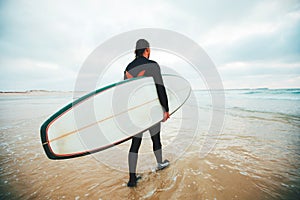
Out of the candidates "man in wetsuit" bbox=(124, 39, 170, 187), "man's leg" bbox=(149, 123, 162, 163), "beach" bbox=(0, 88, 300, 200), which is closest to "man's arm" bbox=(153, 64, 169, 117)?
"man in wetsuit" bbox=(124, 39, 170, 187)

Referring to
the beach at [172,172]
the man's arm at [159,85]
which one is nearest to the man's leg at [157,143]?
the beach at [172,172]

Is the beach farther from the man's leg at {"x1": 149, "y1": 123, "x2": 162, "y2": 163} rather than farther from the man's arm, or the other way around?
the man's arm

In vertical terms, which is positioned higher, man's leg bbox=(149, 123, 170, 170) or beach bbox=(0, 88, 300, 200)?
man's leg bbox=(149, 123, 170, 170)

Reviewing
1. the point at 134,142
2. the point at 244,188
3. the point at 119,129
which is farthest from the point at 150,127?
the point at 244,188

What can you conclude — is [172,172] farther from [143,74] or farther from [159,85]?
[143,74]

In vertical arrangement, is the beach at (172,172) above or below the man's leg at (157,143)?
below

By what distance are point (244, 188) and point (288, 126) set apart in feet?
12.7

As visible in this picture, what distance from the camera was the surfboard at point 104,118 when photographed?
1782mm

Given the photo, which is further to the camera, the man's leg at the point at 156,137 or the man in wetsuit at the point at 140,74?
the man's leg at the point at 156,137

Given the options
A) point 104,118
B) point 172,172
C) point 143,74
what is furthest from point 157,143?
point 143,74

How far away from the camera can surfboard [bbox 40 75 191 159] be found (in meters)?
1.78

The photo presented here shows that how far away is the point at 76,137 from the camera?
1.86m

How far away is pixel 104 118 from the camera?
1.97 metres

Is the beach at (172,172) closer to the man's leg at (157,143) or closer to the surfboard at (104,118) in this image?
the man's leg at (157,143)
